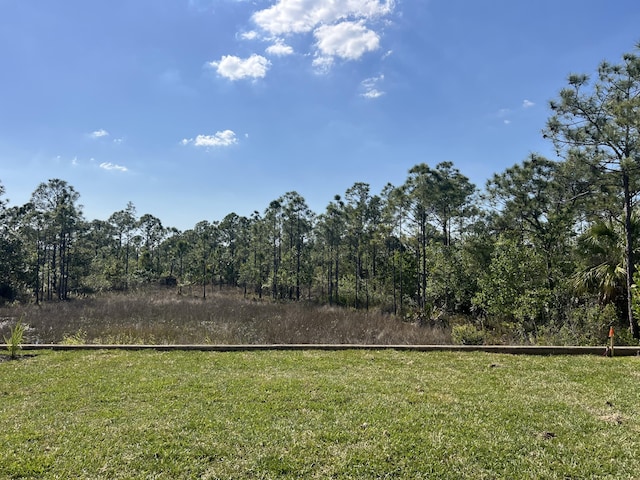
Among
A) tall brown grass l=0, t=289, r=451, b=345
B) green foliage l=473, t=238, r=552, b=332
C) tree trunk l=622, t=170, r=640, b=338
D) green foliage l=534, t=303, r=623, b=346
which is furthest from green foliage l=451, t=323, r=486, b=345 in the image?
tree trunk l=622, t=170, r=640, b=338

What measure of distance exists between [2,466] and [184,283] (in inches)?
1378

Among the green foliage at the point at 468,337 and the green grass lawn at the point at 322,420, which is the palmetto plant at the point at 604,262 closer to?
the green foliage at the point at 468,337

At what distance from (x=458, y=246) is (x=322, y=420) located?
14.2 metres

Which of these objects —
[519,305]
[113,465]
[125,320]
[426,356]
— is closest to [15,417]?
[113,465]

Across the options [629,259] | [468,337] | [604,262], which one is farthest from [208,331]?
[604,262]

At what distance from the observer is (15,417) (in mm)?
3867

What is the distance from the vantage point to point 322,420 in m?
3.73

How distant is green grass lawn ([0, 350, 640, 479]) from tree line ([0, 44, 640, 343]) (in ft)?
12.6

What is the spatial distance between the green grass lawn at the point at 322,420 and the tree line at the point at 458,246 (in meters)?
3.85

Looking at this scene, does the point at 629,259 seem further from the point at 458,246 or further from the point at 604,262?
the point at 458,246

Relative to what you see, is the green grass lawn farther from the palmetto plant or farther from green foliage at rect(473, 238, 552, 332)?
green foliage at rect(473, 238, 552, 332)

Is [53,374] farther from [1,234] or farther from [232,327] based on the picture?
[1,234]

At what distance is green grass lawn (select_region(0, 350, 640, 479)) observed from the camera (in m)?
2.91

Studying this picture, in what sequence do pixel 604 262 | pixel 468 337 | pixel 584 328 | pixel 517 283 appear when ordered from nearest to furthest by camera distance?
pixel 584 328 < pixel 468 337 < pixel 604 262 < pixel 517 283
